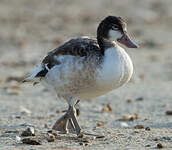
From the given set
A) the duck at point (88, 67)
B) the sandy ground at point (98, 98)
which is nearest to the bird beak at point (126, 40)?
the duck at point (88, 67)

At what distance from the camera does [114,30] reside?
7344mm

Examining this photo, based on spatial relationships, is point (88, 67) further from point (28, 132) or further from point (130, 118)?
point (130, 118)

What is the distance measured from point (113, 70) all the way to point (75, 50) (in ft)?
1.85

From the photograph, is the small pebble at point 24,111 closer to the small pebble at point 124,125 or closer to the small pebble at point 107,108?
the small pebble at point 107,108

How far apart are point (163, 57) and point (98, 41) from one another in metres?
8.03

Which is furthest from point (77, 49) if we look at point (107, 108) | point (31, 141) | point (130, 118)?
point (107, 108)

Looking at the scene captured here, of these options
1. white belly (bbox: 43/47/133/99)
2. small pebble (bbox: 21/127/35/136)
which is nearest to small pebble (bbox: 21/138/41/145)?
small pebble (bbox: 21/127/35/136)

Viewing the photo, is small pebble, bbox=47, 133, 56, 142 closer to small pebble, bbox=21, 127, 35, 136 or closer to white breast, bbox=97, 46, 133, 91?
small pebble, bbox=21, 127, 35, 136

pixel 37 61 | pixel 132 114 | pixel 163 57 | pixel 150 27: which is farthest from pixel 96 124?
pixel 150 27

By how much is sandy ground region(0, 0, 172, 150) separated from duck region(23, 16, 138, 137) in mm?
545

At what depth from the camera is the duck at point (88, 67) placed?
22.9 feet

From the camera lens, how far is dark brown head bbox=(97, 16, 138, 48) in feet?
24.0

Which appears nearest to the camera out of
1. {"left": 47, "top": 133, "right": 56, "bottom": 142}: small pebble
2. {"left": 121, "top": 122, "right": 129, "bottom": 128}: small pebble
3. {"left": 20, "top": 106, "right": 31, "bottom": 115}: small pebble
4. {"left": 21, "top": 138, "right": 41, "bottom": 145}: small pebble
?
{"left": 21, "top": 138, "right": 41, "bottom": 145}: small pebble

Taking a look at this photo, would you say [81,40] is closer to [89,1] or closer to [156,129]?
[156,129]
